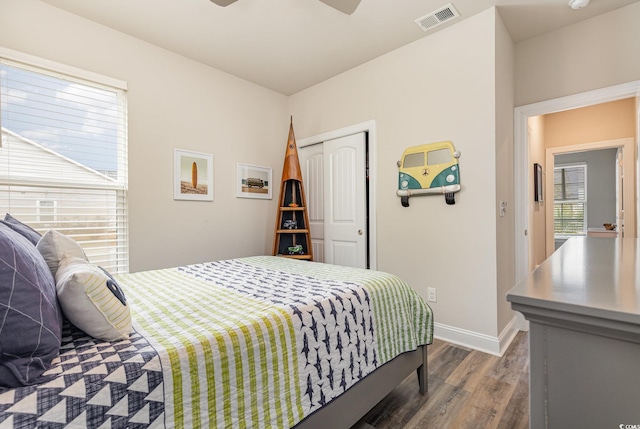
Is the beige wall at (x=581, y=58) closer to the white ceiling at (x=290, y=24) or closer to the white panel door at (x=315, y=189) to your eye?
the white ceiling at (x=290, y=24)

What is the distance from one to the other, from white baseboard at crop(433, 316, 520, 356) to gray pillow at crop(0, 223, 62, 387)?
8.94ft

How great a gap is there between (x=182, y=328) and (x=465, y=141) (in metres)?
2.52

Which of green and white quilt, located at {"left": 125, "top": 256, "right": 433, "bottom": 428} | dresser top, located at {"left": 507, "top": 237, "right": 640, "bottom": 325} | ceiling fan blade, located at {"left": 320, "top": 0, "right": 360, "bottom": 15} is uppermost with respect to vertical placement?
ceiling fan blade, located at {"left": 320, "top": 0, "right": 360, "bottom": 15}

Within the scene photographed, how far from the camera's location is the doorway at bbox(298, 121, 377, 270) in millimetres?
3262

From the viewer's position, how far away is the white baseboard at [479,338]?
2.41m

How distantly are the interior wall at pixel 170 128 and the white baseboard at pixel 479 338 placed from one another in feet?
7.29

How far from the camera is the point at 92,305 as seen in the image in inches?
36.6

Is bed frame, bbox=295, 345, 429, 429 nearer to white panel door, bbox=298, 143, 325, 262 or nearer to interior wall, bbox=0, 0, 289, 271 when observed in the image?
white panel door, bbox=298, 143, 325, 262

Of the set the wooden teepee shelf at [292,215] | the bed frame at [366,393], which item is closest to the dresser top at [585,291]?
the bed frame at [366,393]

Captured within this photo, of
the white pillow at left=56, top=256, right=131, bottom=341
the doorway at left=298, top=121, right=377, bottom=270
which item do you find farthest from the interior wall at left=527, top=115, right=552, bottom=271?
the white pillow at left=56, top=256, right=131, bottom=341

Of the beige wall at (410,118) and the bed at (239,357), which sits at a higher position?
the beige wall at (410,118)

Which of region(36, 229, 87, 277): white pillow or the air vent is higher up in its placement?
the air vent

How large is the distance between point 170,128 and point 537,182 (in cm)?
471

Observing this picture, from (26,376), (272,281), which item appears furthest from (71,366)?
(272,281)
